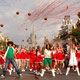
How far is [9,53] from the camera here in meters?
10.9

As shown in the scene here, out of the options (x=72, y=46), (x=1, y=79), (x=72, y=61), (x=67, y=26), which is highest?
(x=67, y=26)

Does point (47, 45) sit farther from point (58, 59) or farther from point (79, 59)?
point (79, 59)

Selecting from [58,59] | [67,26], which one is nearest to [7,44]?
[58,59]

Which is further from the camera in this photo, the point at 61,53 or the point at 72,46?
the point at 61,53

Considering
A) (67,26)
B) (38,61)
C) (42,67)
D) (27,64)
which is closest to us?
(42,67)

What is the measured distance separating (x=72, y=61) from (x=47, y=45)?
1679mm

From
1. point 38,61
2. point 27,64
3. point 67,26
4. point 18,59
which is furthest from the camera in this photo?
point 67,26

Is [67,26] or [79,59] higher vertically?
[67,26]

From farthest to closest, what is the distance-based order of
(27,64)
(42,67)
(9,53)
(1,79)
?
(27,64) < (42,67) < (9,53) < (1,79)

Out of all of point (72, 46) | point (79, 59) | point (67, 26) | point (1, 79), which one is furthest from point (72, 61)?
point (67, 26)

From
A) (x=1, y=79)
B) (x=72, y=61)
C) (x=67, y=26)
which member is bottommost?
(x=1, y=79)

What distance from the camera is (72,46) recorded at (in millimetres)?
12539

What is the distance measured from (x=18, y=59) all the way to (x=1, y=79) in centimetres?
652

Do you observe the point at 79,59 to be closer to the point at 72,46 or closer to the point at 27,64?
the point at 72,46
